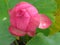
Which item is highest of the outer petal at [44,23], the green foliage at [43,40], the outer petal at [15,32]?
the outer petal at [15,32]

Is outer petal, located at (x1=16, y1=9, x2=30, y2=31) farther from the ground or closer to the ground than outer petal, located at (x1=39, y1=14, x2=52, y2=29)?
farther from the ground

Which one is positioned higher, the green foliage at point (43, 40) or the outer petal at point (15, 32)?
the outer petal at point (15, 32)

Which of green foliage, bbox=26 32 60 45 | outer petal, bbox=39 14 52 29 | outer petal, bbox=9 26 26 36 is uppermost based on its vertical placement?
outer petal, bbox=9 26 26 36

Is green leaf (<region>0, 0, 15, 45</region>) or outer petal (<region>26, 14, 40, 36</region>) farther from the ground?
outer petal (<region>26, 14, 40, 36</region>)

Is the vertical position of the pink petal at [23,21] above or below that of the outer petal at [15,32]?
above

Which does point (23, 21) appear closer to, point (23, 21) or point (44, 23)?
point (23, 21)

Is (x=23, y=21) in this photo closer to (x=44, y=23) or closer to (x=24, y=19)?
(x=24, y=19)

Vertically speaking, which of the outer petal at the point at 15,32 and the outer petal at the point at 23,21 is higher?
the outer petal at the point at 23,21

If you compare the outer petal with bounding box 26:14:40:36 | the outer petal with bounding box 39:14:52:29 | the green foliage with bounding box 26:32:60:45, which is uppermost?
the outer petal with bounding box 26:14:40:36

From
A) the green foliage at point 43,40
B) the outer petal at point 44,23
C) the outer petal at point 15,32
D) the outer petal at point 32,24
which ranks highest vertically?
the outer petal at point 32,24

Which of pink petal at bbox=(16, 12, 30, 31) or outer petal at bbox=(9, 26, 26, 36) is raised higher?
pink petal at bbox=(16, 12, 30, 31)

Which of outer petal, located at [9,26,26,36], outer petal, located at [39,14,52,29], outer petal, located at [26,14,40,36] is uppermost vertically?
outer petal, located at [26,14,40,36]

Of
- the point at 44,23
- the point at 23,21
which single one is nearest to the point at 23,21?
the point at 23,21
